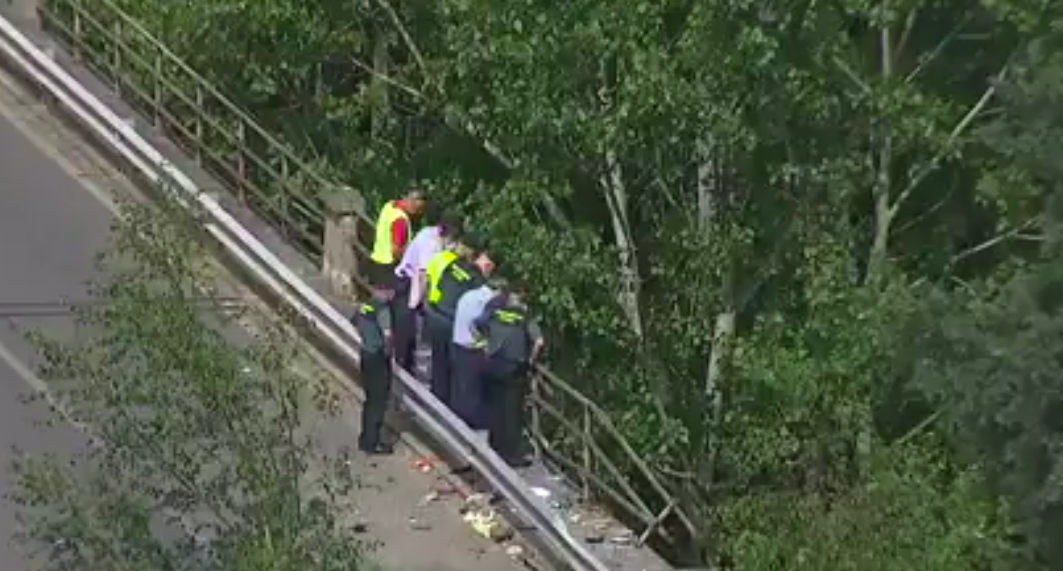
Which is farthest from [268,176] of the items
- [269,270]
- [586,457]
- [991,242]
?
[991,242]

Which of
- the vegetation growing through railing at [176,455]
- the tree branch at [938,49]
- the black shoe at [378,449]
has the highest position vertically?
the vegetation growing through railing at [176,455]

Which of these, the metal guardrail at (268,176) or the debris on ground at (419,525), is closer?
the debris on ground at (419,525)

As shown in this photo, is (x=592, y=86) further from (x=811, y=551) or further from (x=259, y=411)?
(x=259, y=411)

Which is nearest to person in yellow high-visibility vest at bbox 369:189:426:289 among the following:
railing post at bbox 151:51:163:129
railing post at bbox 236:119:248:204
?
railing post at bbox 236:119:248:204

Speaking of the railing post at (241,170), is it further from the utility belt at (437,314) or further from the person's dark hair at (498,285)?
the utility belt at (437,314)

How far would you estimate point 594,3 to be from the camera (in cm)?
2120

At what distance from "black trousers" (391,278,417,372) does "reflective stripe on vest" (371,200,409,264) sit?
0.29 meters

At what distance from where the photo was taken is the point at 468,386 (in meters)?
17.4

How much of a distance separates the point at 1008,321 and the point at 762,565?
3186mm

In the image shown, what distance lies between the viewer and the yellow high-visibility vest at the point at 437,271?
57.7 feet

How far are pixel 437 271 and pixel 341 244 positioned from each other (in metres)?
2.01

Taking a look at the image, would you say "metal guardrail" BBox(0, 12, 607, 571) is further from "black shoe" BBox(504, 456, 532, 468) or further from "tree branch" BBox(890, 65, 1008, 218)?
"tree branch" BBox(890, 65, 1008, 218)

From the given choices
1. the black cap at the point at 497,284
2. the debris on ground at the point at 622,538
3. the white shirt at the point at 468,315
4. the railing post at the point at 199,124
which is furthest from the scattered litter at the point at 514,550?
the railing post at the point at 199,124

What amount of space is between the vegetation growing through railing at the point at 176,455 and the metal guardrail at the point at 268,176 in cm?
561
